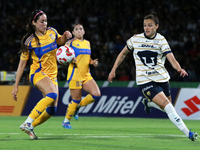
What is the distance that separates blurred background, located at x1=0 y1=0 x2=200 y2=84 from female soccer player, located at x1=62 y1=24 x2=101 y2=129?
22.5ft

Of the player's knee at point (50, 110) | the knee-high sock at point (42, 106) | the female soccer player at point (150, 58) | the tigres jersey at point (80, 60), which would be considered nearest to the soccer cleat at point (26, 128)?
the knee-high sock at point (42, 106)

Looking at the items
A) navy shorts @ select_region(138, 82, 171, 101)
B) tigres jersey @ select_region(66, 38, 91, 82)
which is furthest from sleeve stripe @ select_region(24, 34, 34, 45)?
tigres jersey @ select_region(66, 38, 91, 82)

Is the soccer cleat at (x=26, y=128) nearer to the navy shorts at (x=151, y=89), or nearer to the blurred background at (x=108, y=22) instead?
the navy shorts at (x=151, y=89)

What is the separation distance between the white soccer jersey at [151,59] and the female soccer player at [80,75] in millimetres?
2832

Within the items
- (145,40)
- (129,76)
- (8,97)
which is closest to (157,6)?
(129,76)

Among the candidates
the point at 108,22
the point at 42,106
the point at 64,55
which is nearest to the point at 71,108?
the point at 64,55

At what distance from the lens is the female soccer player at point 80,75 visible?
9.98 meters

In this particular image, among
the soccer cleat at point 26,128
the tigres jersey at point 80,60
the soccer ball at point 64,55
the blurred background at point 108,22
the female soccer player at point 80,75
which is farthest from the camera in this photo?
the blurred background at point 108,22

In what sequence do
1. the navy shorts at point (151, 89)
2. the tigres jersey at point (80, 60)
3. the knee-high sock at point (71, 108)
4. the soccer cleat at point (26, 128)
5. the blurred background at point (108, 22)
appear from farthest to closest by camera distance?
the blurred background at point (108, 22)
the tigres jersey at point (80, 60)
the knee-high sock at point (71, 108)
the navy shorts at point (151, 89)
the soccer cleat at point (26, 128)

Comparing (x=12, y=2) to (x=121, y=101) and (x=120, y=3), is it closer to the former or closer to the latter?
(x=120, y=3)

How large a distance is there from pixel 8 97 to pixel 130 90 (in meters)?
4.05

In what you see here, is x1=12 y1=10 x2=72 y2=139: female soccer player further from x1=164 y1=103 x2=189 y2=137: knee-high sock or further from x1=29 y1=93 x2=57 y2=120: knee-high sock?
x1=164 y1=103 x2=189 y2=137: knee-high sock

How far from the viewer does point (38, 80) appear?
23.5ft

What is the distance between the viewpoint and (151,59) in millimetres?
7074
